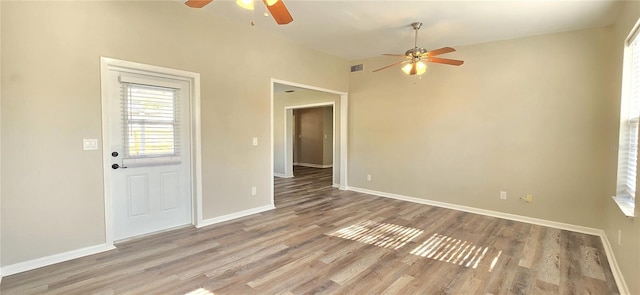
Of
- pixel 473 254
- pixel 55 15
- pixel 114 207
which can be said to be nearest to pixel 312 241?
pixel 473 254

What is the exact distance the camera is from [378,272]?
261 centimetres

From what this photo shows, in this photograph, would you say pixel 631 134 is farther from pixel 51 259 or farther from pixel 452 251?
pixel 51 259

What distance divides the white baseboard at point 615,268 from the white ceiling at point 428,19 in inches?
106

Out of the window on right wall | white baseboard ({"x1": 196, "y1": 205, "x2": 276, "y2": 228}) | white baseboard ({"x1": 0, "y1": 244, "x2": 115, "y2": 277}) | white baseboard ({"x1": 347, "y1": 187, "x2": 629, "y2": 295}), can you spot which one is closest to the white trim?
white baseboard ({"x1": 347, "y1": 187, "x2": 629, "y2": 295})

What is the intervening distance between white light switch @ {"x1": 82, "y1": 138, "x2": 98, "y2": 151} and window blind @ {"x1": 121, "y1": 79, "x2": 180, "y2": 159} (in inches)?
12.4

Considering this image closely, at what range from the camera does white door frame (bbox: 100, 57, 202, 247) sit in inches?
116

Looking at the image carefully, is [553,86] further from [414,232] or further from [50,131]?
[50,131]

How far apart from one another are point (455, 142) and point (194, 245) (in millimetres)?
4262

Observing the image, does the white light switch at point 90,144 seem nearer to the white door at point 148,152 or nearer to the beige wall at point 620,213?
the white door at point 148,152

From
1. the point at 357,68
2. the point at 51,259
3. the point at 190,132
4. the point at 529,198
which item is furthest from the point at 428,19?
the point at 51,259

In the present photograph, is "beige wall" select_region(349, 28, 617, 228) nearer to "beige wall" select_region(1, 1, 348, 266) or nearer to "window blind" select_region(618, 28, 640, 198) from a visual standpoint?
"window blind" select_region(618, 28, 640, 198)

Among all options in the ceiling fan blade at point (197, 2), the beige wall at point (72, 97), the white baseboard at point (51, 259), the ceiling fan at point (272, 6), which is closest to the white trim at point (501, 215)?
the beige wall at point (72, 97)

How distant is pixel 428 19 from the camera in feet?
11.9

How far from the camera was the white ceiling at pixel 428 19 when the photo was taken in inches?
126
